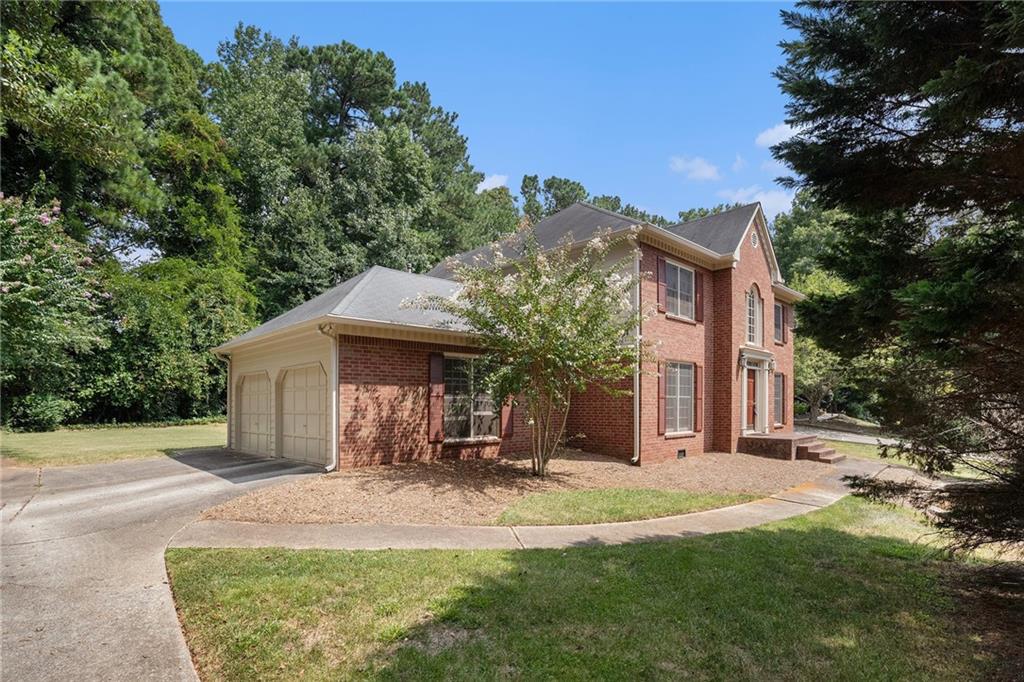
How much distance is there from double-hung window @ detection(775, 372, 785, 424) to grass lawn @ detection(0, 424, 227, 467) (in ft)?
61.0

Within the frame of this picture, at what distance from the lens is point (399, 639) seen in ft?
12.1

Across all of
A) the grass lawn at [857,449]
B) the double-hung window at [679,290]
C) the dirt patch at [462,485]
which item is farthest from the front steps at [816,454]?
the double-hung window at [679,290]

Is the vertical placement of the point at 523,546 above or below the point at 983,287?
below

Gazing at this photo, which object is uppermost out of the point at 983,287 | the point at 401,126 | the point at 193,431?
the point at 401,126

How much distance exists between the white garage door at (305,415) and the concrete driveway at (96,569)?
2.91 ft

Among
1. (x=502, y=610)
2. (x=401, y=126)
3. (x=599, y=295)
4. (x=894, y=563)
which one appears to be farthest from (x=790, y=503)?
(x=401, y=126)

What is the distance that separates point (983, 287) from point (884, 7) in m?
2.32

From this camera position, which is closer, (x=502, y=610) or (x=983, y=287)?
(x=983, y=287)

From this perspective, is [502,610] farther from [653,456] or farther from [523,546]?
[653,456]

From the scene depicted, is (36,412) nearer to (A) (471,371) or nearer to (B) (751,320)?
(A) (471,371)

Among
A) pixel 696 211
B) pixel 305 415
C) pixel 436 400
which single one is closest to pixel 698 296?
pixel 436 400

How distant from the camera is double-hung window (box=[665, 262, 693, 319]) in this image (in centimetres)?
1361

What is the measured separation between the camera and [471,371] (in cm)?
1148

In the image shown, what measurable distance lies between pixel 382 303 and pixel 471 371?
242 centimetres
